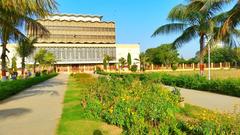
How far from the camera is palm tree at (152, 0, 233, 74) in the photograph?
2267 centimetres

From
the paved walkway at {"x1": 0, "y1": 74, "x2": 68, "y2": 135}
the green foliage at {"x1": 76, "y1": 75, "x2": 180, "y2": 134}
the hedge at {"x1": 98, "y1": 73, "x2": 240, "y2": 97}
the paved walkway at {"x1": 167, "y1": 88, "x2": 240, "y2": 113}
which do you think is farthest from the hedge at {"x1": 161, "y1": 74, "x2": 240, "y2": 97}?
the paved walkway at {"x1": 0, "y1": 74, "x2": 68, "y2": 135}

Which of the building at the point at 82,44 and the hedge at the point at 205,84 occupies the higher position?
the building at the point at 82,44

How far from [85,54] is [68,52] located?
541 centimetres

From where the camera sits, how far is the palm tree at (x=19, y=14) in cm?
1098

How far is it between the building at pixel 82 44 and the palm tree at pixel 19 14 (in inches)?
3882

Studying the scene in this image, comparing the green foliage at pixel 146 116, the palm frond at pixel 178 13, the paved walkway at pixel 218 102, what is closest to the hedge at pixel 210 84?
the paved walkway at pixel 218 102

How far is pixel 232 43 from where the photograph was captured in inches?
805

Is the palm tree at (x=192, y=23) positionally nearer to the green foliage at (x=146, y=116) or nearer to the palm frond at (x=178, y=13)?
the palm frond at (x=178, y=13)

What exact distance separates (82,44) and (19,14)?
352ft

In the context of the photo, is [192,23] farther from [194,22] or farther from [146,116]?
[146,116]

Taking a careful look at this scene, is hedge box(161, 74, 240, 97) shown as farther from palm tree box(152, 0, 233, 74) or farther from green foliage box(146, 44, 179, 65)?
green foliage box(146, 44, 179, 65)

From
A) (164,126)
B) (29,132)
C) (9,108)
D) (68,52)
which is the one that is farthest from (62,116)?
(68,52)

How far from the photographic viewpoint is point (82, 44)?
121 metres

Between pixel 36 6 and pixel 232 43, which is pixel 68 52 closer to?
pixel 232 43
